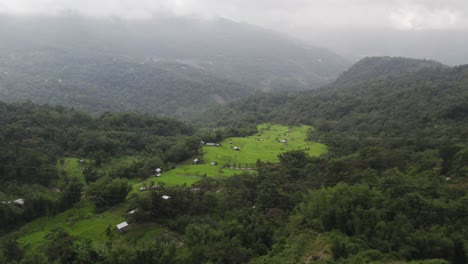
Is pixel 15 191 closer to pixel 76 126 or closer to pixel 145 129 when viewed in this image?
pixel 76 126

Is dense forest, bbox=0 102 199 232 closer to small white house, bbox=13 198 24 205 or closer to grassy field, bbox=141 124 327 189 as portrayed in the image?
small white house, bbox=13 198 24 205

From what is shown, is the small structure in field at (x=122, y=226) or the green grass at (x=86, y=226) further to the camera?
the small structure in field at (x=122, y=226)

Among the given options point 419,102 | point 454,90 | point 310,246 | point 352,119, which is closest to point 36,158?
point 310,246

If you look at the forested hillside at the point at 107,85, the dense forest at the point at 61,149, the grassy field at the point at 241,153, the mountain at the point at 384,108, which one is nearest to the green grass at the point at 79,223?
the dense forest at the point at 61,149

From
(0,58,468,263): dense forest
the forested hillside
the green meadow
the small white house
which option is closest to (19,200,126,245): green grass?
the green meadow

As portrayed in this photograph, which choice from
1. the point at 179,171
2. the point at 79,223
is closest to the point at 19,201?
Answer: the point at 79,223

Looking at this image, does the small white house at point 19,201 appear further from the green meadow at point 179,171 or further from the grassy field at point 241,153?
the grassy field at point 241,153

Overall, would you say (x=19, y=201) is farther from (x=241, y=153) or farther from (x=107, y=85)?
(x=107, y=85)
